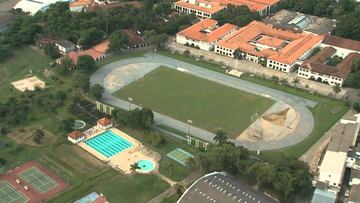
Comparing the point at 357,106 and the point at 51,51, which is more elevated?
the point at 51,51

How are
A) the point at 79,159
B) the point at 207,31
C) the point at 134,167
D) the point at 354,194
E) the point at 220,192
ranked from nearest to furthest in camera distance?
the point at 220,192
the point at 354,194
the point at 134,167
the point at 79,159
the point at 207,31

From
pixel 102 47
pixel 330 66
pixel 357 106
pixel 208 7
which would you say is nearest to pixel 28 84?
pixel 102 47

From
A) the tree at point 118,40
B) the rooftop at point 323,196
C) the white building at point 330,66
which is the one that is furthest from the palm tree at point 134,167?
the white building at point 330,66

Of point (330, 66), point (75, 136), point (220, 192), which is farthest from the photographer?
point (330, 66)

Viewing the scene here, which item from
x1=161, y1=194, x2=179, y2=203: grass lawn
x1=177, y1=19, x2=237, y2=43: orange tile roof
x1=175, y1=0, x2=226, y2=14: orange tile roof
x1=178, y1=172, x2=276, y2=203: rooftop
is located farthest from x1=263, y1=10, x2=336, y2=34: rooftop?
x1=161, y1=194, x2=179, y2=203: grass lawn

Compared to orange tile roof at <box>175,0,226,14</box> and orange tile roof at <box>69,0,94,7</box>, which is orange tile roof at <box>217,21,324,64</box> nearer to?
orange tile roof at <box>175,0,226,14</box>

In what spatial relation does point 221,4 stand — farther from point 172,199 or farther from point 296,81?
point 172,199

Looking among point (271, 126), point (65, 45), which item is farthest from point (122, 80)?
point (271, 126)

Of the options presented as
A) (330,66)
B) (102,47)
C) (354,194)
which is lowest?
(354,194)
